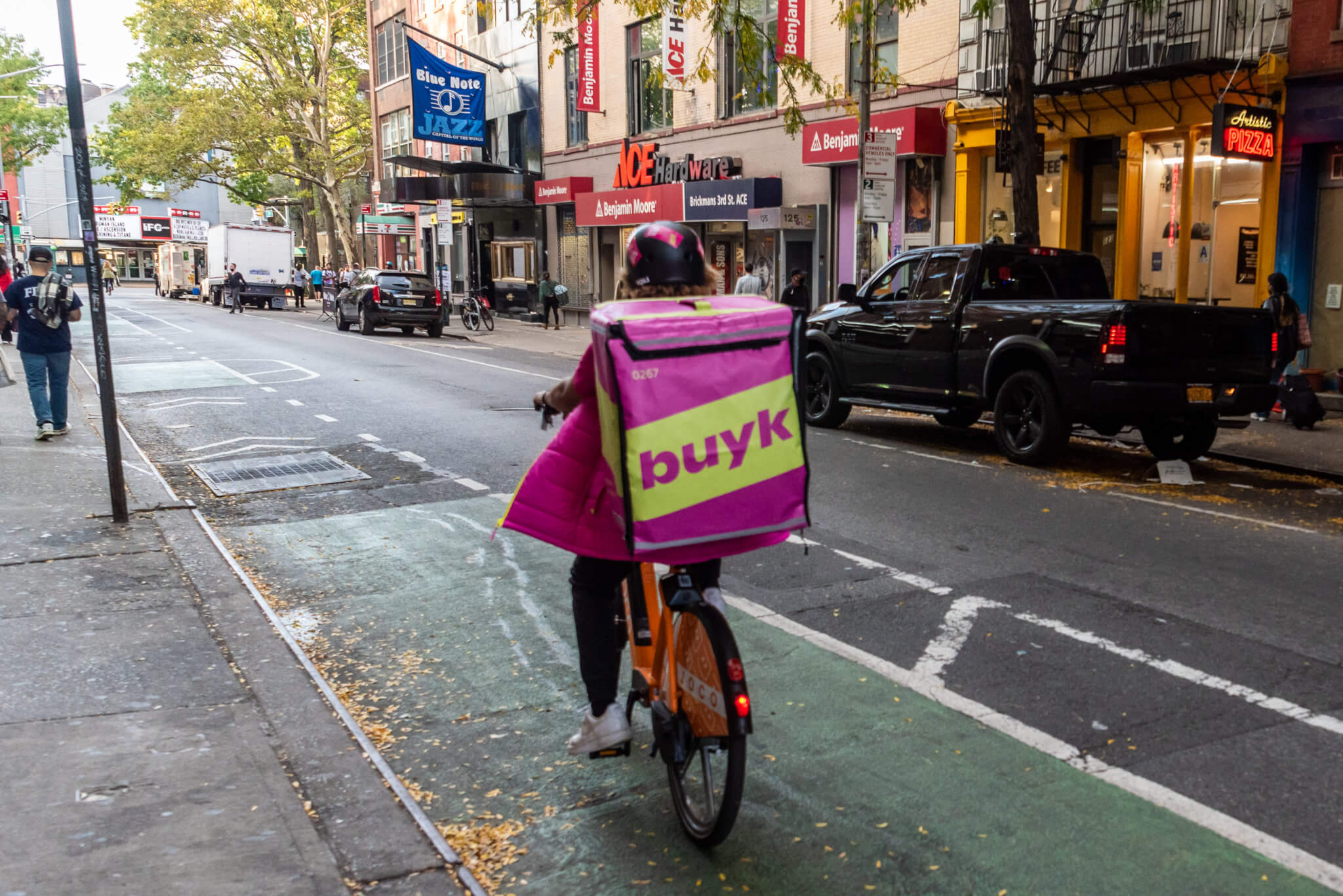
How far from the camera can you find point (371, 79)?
51969 millimetres

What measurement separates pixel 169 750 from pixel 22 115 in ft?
246

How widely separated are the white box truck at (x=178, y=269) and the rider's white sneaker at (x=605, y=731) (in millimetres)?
63723

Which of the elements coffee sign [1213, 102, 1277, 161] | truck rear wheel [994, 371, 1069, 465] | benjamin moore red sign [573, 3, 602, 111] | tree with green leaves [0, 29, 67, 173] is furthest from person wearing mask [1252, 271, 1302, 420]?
tree with green leaves [0, 29, 67, 173]

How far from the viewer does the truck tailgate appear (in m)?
9.65

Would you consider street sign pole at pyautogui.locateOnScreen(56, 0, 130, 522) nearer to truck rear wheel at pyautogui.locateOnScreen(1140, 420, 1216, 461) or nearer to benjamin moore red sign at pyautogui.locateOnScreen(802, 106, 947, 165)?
truck rear wheel at pyautogui.locateOnScreen(1140, 420, 1216, 461)

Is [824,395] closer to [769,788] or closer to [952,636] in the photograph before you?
[952,636]

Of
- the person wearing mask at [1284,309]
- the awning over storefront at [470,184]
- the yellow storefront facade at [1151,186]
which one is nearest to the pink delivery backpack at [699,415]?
the person wearing mask at [1284,309]

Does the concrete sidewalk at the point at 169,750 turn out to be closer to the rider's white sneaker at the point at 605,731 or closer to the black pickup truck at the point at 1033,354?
the rider's white sneaker at the point at 605,731

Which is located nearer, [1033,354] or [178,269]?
[1033,354]

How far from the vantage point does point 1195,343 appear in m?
9.79

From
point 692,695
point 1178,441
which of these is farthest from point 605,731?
point 1178,441

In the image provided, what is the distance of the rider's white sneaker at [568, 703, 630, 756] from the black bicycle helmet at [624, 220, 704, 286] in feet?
4.65

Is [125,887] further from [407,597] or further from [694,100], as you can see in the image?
[694,100]

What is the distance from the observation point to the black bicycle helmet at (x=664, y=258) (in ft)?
10.9
